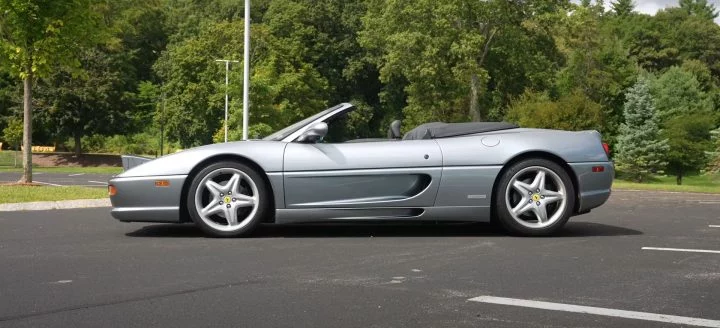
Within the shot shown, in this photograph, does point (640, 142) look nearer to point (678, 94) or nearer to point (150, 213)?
point (678, 94)

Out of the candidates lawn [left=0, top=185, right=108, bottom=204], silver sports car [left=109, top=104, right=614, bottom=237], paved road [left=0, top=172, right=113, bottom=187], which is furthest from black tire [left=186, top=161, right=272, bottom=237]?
paved road [left=0, top=172, right=113, bottom=187]

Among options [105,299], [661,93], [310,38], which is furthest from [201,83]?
[105,299]

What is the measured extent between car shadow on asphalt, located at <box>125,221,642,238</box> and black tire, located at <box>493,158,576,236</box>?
0.58 ft

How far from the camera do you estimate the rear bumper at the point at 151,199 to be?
693cm

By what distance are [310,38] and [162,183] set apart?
198ft

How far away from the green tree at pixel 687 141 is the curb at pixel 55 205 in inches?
1884

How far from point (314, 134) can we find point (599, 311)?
3.72 metres

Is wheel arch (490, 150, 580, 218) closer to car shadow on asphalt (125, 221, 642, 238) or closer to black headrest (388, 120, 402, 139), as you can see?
car shadow on asphalt (125, 221, 642, 238)

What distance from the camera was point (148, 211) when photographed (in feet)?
22.7

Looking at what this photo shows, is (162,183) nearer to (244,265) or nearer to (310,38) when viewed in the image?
(244,265)

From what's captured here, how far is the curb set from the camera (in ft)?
34.4

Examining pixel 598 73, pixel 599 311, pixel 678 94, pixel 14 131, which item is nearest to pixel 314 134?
pixel 599 311

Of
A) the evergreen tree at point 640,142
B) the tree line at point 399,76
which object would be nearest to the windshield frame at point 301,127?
the tree line at point 399,76

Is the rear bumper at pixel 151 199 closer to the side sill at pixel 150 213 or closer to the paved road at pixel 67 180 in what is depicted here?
the side sill at pixel 150 213
